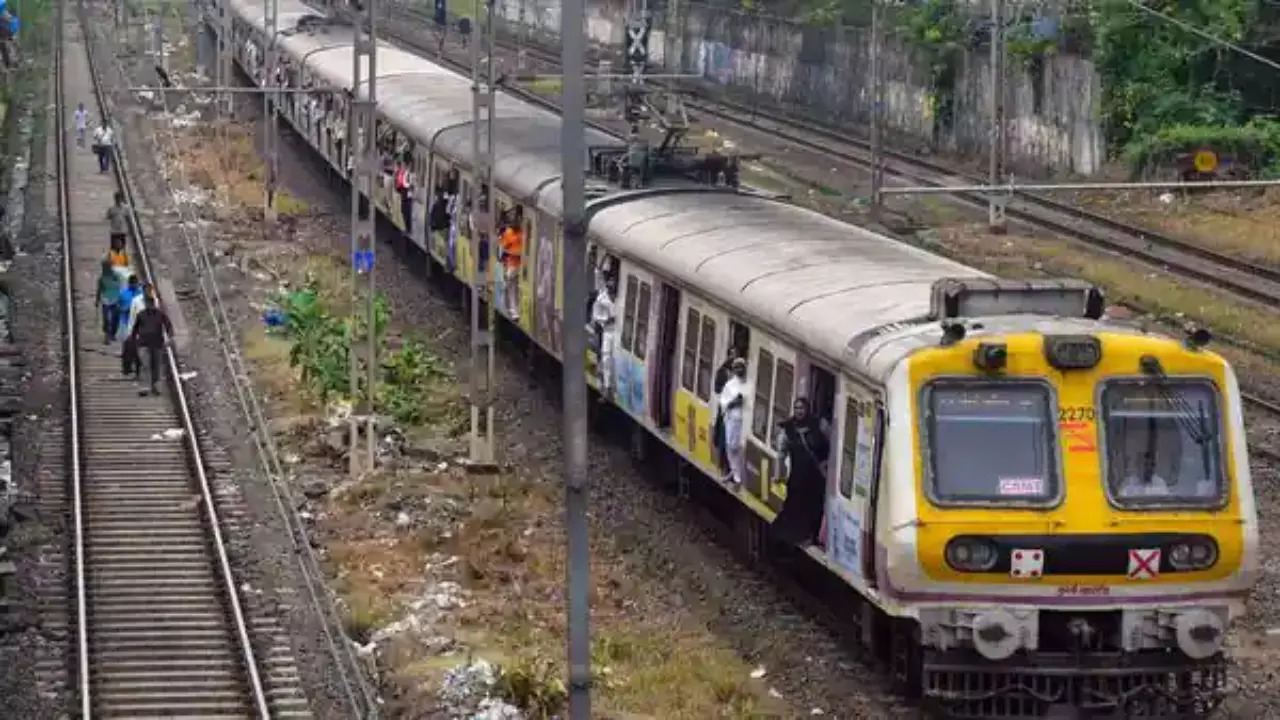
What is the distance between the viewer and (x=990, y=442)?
1311 centimetres

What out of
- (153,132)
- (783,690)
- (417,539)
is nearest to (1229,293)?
(417,539)

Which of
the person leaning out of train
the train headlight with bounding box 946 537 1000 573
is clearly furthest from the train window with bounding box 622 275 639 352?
the person leaning out of train

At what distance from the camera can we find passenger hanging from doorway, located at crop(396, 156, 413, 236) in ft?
103

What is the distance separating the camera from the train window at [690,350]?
1777 cm

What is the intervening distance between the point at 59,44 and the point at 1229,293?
49.0 m

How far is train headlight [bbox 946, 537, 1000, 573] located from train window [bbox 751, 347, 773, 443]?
3022 millimetres

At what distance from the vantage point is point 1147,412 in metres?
13.2

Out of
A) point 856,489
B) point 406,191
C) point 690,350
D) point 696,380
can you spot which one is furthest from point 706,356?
point 406,191

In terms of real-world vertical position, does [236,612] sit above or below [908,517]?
below

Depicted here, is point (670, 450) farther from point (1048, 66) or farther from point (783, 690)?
point (1048, 66)

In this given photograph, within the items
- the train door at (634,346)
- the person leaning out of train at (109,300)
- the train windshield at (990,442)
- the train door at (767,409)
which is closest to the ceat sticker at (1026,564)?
the train windshield at (990,442)

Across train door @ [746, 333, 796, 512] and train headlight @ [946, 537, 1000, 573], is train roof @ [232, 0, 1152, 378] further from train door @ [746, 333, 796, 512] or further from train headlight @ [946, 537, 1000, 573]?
train headlight @ [946, 537, 1000, 573]

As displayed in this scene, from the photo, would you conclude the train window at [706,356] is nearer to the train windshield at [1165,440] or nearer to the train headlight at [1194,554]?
the train windshield at [1165,440]

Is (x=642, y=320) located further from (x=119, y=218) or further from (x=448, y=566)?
(x=119, y=218)
